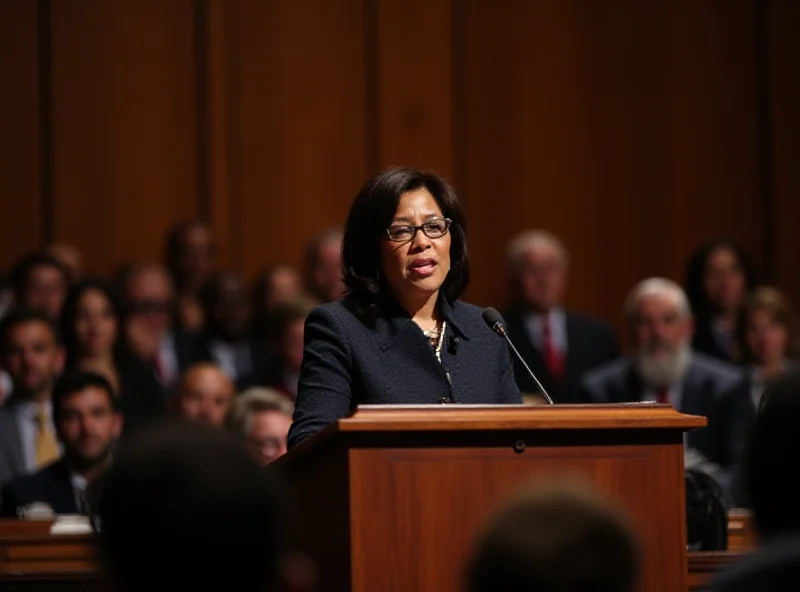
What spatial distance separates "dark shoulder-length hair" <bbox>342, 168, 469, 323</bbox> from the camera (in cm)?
384

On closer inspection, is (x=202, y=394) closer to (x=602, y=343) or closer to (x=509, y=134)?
(x=602, y=343)

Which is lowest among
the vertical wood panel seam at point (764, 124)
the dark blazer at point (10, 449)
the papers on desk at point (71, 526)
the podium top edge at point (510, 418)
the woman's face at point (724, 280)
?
the papers on desk at point (71, 526)

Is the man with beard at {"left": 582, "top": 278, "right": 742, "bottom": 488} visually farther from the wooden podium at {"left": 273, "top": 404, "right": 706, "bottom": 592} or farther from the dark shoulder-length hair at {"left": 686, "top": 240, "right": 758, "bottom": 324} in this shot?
the wooden podium at {"left": 273, "top": 404, "right": 706, "bottom": 592}

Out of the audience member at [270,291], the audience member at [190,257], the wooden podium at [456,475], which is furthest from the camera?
the audience member at [190,257]

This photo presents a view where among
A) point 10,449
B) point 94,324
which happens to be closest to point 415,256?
point 10,449

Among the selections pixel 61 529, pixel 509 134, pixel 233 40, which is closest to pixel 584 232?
pixel 509 134

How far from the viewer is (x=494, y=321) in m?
3.79

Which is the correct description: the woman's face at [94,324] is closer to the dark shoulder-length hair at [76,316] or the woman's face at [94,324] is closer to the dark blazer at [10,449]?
the dark shoulder-length hair at [76,316]

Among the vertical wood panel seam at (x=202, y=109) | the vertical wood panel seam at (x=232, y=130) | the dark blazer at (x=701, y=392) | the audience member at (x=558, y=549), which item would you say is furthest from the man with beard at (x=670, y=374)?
the audience member at (x=558, y=549)

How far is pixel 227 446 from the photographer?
174 centimetres

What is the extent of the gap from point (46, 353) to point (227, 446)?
498cm

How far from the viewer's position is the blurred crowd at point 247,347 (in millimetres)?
5977

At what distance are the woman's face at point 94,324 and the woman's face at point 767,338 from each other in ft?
9.70

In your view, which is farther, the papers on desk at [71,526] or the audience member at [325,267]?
the audience member at [325,267]
